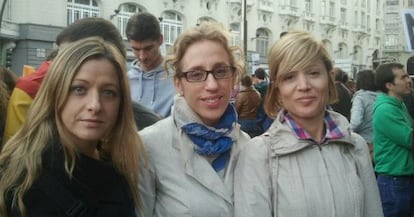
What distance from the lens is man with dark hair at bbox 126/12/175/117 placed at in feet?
13.5

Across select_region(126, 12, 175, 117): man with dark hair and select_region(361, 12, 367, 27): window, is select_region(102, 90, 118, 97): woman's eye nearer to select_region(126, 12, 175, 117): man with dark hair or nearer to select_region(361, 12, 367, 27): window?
select_region(126, 12, 175, 117): man with dark hair

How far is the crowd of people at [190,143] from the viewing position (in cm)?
212

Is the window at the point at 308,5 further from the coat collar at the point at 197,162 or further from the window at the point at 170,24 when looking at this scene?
the coat collar at the point at 197,162

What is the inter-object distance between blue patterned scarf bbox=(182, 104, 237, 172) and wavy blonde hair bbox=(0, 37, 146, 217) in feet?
0.81

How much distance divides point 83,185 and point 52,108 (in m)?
0.36

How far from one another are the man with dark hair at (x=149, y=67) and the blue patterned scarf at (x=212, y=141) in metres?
1.70

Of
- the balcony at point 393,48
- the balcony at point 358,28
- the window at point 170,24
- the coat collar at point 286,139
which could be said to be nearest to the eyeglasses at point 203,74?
the coat collar at point 286,139

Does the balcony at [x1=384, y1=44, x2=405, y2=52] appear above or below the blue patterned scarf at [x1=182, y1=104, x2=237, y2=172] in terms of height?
above

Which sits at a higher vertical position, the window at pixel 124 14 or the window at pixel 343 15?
the window at pixel 343 15

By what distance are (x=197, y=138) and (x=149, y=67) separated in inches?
78.8

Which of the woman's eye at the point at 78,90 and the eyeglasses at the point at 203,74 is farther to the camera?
the eyeglasses at the point at 203,74

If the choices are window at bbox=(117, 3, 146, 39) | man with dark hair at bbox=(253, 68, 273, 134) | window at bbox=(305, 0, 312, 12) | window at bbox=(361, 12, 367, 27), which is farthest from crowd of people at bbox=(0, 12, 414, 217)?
window at bbox=(361, 12, 367, 27)

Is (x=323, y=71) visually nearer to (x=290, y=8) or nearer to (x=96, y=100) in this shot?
(x=96, y=100)

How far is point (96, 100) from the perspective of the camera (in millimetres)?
2143
